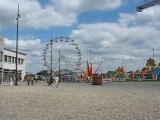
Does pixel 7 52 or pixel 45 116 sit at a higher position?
pixel 7 52

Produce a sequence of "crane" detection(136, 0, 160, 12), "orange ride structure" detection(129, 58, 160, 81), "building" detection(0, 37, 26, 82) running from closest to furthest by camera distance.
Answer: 1. "crane" detection(136, 0, 160, 12)
2. "building" detection(0, 37, 26, 82)
3. "orange ride structure" detection(129, 58, 160, 81)

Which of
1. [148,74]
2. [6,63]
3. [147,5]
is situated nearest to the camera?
[147,5]

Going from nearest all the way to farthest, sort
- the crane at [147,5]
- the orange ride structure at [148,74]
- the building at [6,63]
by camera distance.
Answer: the crane at [147,5] → the building at [6,63] → the orange ride structure at [148,74]

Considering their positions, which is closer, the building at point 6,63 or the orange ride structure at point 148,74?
the building at point 6,63

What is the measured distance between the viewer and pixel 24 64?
375 feet

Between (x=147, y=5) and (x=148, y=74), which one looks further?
(x=148, y=74)

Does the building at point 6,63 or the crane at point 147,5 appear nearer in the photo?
the crane at point 147,5

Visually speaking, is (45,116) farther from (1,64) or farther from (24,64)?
(24,64)

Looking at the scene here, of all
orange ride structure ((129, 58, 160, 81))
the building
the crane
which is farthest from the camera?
orange ride structure ((129, 58, 160, 81))

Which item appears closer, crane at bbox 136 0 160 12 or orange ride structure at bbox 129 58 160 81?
crane at bbox 136 0 160 12

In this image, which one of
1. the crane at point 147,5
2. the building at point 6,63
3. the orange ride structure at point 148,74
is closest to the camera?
the crane at point 147,5

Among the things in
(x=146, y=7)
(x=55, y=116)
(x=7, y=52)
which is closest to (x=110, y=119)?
(x=55, y=116)

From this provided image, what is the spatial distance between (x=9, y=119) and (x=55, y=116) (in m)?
1.97

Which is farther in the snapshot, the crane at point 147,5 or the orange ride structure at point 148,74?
the orange ride structure at point 148,74
